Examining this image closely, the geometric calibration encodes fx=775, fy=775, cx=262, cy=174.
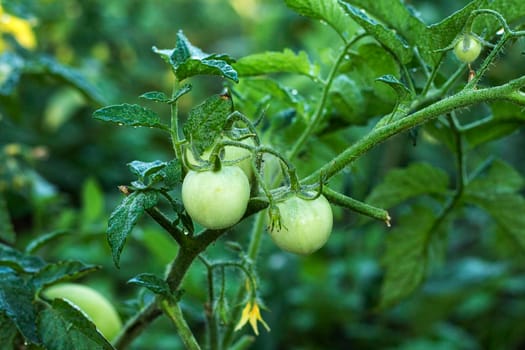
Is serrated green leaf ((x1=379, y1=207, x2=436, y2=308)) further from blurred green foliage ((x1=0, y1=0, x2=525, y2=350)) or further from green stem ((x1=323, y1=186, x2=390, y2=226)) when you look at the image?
green stem ((x1=323, y1=186, x2=390, y2=226))

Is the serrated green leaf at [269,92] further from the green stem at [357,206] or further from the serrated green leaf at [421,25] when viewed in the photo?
the green stem at [357,206]

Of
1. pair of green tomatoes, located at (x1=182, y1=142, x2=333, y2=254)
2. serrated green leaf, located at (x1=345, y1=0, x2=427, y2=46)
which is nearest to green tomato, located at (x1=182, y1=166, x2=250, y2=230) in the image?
pair of green tomatoes, located at (x1=182, y1=142, x2=333, y2=254)

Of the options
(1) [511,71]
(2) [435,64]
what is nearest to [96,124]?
(1) [511,71]

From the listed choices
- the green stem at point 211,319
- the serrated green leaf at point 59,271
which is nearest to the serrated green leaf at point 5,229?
the serrated green leaf at point 59,271

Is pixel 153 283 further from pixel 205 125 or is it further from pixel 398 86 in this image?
pixel 398 86

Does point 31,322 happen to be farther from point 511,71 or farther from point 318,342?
point 511,71

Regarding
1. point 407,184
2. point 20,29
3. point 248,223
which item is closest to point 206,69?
point 407,184
